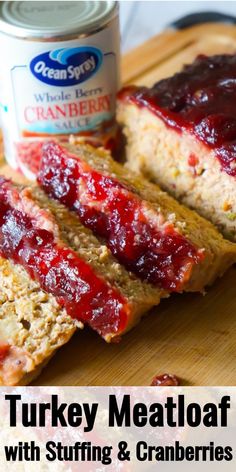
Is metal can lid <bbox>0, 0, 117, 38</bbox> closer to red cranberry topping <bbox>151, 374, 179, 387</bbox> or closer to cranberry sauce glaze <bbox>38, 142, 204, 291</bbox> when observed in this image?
cranberry sauce glaze <bbox>38, 142, 204, 291</bbox>

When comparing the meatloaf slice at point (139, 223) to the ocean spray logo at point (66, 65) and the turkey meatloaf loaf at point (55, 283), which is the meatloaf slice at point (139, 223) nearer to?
the turkey meatloaf loaf at point (55, 283)

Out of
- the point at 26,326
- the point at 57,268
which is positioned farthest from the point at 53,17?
the point at 26,326

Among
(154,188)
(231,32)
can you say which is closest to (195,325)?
(154,188)

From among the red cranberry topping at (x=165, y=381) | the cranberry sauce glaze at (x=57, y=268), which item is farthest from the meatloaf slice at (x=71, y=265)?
the red cranberry topping at (x=165, y=381)

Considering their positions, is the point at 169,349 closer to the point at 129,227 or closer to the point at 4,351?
the point at 129,227

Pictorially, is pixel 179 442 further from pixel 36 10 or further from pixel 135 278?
pixel 36 10
